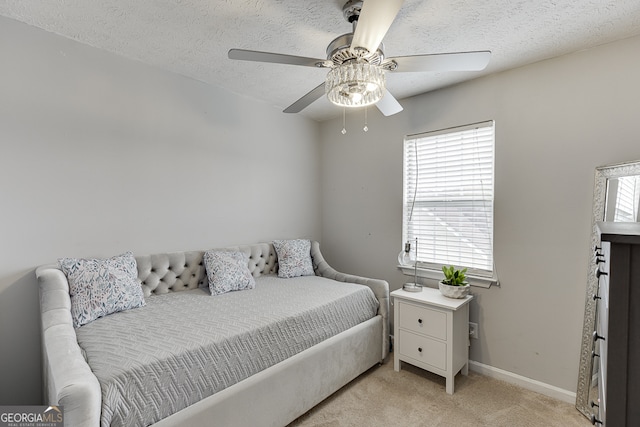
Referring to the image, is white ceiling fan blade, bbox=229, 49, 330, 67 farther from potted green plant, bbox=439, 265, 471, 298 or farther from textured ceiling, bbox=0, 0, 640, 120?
potted green plant, bbox=439, 265, 471, 298

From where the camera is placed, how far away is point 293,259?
3127mm

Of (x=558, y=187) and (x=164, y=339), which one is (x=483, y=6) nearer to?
(x=558, y=187)

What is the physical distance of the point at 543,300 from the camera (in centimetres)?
229

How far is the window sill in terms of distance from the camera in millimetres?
2525

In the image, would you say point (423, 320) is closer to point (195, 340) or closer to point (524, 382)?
point (524, 382)

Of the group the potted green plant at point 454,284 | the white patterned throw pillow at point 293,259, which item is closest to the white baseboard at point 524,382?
the potted green plant at point 454,284

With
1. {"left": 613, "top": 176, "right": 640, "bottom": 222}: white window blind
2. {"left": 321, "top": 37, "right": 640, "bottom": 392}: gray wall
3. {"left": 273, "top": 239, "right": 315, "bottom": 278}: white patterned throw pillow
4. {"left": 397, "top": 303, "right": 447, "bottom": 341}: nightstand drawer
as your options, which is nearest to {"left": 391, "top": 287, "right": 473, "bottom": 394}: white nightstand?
{"left": 397, "top": 303, "right": 447, "bottom": 341}: nightstand drawer

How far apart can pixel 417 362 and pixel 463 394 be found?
369mm

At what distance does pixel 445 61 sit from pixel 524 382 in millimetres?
2413

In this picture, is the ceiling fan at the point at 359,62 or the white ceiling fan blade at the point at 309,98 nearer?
the ceiling fan at the point at 359,62

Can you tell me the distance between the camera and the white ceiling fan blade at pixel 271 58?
4.99 feet

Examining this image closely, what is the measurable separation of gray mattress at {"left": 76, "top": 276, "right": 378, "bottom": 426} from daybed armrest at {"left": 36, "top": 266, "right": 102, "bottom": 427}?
0.33 feet

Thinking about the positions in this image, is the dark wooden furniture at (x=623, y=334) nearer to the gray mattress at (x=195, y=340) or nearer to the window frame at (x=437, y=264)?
the gray mattress at (x=195, y=340)

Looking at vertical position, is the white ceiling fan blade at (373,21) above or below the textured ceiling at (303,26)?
below
